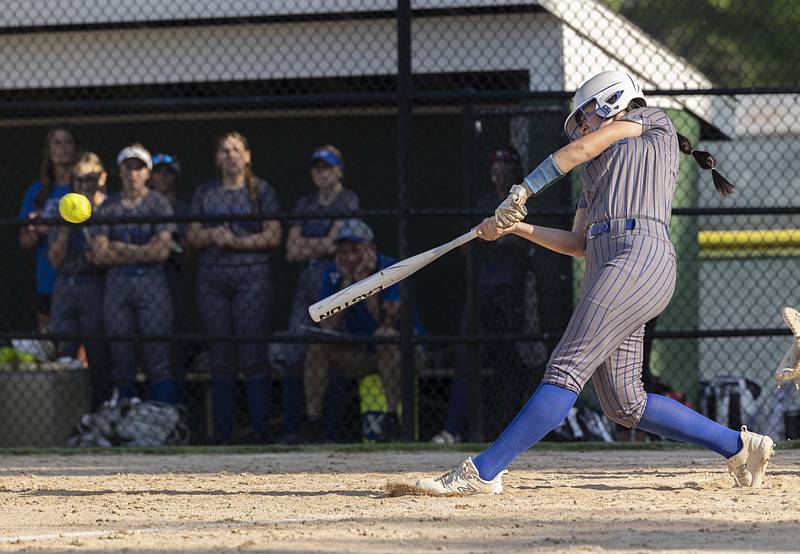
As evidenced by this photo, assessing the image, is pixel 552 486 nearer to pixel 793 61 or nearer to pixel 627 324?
pixel 627 324

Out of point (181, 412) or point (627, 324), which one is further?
point (181, 412)

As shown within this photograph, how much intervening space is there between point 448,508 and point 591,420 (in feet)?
10.5

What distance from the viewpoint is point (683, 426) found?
17.0 ft

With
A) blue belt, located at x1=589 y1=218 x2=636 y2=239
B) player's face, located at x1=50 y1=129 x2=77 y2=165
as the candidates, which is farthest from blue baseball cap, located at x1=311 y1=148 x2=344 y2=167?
blue belt, located at x1=589 y1=218 x2=636 y2=239

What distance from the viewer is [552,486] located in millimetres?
5594

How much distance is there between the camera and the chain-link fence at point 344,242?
7906 millimetres

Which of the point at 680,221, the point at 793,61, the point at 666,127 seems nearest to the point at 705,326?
the point at 680,221

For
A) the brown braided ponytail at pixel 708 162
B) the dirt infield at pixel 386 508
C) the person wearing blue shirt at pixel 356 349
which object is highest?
the brown braided ponytail at pixel 708 162

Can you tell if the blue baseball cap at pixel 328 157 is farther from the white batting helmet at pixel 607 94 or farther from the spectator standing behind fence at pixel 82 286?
the white batting helmet at pixel 607 94

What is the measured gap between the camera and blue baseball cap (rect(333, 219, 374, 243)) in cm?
812

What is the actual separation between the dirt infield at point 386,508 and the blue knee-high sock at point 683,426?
21 centimetres

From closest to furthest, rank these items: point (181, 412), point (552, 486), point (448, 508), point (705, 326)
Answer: point (448, 508) < point (552, 486) < point (181, 412) < point (705, 326)

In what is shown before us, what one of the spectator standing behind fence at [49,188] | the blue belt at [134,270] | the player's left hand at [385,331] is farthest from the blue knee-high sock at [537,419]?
the spectator standing behind fence at [49,188]

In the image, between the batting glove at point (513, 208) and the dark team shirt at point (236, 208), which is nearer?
the batting glove at point (513, 208)
